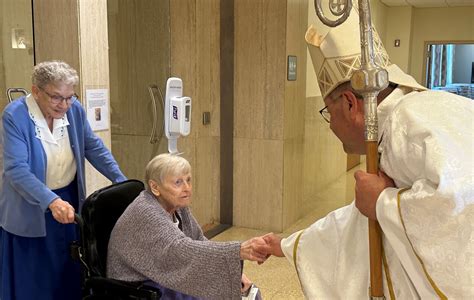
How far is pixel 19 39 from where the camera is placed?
301 centimetres

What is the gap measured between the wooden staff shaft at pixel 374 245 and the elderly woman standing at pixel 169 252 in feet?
2.00

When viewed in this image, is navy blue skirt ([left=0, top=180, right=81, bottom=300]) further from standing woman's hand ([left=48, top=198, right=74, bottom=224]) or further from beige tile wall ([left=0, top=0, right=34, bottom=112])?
beige tile wall ([left=0, top=0, right=34, bottom=112])

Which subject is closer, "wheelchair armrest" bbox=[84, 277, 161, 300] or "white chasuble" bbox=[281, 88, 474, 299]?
"white chasuble" bbox=[281, 88, 474, 299]

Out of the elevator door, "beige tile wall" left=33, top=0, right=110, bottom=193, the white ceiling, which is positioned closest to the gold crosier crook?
"beige tile wall" left=33, top=0, right=110, bottom=193

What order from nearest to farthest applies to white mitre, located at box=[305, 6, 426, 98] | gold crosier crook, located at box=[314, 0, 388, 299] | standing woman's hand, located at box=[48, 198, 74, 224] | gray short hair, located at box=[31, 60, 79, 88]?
gold crosier crook, located at box=[314, 0, 388, 299] → white mitre, located at box=[305, 6, 426, 98] → standing woman's hand, located at box=[48, 198, 74, 224] → gray short hair, located at box=[31, 60, 79, 88]

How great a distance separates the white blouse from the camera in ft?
7.78

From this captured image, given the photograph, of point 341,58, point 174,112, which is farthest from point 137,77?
point 341,58

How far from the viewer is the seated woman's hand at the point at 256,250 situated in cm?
183

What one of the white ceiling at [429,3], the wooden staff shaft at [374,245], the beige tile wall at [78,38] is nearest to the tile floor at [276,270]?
the beige tile wall at [78,38]

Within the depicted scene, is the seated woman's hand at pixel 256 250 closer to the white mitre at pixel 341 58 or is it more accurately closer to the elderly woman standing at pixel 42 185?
the white mitre at pixel 341 58

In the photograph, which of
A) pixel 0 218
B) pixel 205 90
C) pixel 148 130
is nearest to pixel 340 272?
pixel 0 218

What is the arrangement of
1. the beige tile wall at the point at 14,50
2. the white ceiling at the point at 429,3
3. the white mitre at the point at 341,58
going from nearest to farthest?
the white mitre at the point at 341,58 → the beige tile wall at the point at 14,50 → the white ceiling at the point at 429,3

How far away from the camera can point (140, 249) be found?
204cm

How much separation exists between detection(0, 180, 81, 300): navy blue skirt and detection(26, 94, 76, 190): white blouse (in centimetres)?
6
